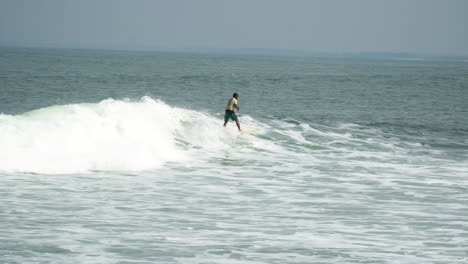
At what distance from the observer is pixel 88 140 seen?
66.9ft

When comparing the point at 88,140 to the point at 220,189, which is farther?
the point at 88,140

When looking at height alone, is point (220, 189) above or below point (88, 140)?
below

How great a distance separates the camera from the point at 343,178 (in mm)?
17734

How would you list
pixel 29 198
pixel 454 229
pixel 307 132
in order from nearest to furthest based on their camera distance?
pixel 454 229 < pixel 29 198 < pixel 307 132

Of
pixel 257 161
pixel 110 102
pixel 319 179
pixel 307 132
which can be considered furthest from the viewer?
pixel 307 132

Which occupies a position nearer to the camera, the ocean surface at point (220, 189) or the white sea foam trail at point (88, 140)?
the ocean surface at point (220, 189)

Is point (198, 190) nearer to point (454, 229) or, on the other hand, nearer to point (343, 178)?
point (343, 178)

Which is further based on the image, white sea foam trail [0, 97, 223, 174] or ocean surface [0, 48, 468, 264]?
white sea foam trail [0, 97, 223, 174]

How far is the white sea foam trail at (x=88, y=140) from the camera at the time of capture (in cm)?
1803

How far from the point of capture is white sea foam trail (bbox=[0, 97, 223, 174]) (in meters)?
18.0

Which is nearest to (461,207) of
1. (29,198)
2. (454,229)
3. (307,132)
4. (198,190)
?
(454,229)

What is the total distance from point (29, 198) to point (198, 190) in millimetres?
3723

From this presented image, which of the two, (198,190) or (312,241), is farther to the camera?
(198,190)

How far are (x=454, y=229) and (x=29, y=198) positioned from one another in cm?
819
